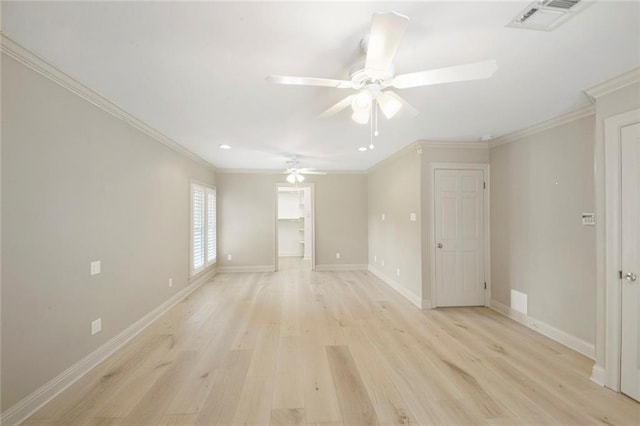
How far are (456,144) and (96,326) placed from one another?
4.96 metres

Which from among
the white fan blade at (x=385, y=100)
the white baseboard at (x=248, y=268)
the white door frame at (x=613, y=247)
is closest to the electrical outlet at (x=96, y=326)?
the white fan blade at (x=385, y=100)

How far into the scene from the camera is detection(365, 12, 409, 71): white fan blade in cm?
113

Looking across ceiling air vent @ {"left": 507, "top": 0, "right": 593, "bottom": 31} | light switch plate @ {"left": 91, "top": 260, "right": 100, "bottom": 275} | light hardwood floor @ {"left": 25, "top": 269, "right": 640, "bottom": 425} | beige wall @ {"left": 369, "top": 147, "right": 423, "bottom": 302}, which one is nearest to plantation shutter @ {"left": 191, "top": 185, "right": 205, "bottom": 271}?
light hardwood floor @ {"left": 25, "top": 269, "right": 640, "bottom": 425}

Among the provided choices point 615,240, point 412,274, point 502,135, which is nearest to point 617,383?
point 615,240

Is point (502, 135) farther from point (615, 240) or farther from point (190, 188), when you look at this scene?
point (190, 188)

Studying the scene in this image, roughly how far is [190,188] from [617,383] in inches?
228

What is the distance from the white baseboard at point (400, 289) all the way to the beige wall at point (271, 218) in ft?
2.81

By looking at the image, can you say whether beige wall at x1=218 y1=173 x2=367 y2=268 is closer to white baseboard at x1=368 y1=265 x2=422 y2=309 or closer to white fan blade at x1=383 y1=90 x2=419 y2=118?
white baseboard at x1=368 y1=265 x2=422 y2=309

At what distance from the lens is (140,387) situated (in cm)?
217

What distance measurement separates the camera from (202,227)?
5461 millimetres

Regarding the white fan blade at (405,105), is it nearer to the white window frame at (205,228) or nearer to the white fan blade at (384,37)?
the white fan blade at (384,37)

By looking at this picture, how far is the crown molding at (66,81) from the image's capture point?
1693 mm

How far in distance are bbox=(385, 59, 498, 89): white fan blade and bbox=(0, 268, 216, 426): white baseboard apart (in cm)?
326

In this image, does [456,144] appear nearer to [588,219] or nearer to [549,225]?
[549,225]
